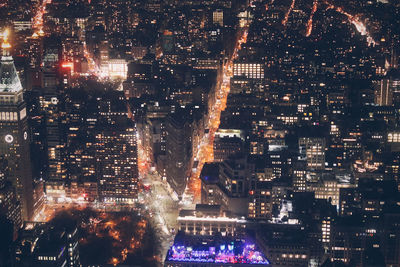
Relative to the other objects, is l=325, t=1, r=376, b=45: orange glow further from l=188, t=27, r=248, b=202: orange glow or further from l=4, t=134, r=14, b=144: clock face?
l=4, t=134, r=14, b=144: clock face

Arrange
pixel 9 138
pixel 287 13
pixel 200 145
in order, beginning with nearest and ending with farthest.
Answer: pixel 9 138 < pixel 200 145 < pixel 287 13

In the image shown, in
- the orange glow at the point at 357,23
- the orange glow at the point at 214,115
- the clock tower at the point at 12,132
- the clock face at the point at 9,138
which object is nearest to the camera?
the clock tower at the point at 12,132

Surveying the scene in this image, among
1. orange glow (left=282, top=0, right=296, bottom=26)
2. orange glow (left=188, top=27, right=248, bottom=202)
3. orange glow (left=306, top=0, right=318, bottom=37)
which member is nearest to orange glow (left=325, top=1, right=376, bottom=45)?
orange glow (left=306, top=0, right=318, bottom=37)

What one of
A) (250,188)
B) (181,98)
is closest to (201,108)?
(181,98)

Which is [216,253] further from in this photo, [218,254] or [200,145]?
[200,145]

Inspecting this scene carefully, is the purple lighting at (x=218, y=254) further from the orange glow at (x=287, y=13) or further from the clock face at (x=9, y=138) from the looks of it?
the orange glow at (x=287, y=13)

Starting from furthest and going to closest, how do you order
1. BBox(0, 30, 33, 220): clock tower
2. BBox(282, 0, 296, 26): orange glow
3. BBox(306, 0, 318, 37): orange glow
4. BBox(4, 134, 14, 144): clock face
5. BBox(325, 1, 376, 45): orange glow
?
BBox(282, 0, 296, 26): orange glow < BBox(306, 0, 318, 37): orange glow < BBox(325, 1, 376, 45): orange glow < BBox(4, 134, 14, 144): clock face < BBox(0, 30, 33, 220): clock tower

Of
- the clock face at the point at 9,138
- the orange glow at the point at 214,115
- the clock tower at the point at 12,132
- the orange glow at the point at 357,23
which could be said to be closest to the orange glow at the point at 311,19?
the orange glow at the point at 357,23

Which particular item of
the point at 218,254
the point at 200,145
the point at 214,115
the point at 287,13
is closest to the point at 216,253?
the point at 218,254
